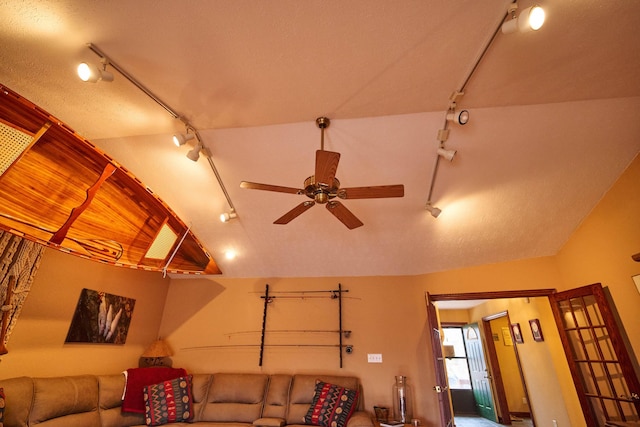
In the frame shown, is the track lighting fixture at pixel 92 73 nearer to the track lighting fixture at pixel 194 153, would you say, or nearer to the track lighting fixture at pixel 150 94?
the track lighting fixture at pixel 150 94

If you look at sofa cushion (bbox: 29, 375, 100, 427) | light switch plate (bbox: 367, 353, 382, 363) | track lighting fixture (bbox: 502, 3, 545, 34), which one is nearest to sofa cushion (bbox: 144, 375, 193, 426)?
sofa cushion (bbox: 29, 375, 100, 427)

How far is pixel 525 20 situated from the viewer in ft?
4.89

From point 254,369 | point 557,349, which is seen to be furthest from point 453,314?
point 254,369

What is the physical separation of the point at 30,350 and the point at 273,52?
3.77m

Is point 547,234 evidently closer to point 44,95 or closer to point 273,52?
point 273,52

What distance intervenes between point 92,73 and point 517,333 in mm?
6628

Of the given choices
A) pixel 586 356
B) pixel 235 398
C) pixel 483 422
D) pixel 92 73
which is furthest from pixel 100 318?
pixel 483 422

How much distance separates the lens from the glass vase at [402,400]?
12.5ft

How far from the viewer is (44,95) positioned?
2182 mm

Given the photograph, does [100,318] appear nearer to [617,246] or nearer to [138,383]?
[138,383]

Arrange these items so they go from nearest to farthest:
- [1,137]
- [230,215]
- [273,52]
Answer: [273,52]
[1,137]
[230,215]

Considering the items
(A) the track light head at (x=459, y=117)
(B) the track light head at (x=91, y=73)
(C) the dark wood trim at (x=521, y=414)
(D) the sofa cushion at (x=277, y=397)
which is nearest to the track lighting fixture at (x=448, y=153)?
(A) the track light head at (x=459, y=117)

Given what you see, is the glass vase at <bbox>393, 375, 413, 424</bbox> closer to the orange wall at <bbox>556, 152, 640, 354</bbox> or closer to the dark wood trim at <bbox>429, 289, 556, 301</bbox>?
the dark wood trim at <bbox>429, 289, 556, 301</bbox>

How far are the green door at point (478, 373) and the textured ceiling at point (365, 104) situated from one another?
12.6ft
